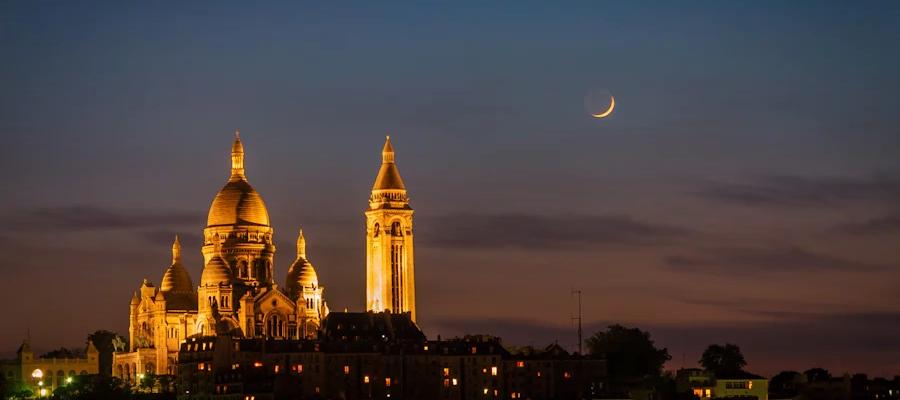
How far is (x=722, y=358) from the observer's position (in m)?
194

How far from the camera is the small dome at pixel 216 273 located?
186875 mm

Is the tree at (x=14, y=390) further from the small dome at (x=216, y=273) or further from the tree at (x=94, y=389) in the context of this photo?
the small dome at (x=216, y=273)

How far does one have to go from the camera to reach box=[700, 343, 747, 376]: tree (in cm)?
19275

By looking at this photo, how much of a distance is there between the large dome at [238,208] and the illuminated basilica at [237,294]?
86 mm

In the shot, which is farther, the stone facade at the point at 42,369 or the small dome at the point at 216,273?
the stone facade at the point at 42,369

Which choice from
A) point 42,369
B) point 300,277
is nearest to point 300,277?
point 300,277

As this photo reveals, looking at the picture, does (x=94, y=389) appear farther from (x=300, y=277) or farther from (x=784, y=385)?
(x=784, y=385)

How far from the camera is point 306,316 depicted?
189 meters

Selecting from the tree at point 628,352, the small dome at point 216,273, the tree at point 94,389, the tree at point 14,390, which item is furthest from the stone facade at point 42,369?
the tree at point 628,352

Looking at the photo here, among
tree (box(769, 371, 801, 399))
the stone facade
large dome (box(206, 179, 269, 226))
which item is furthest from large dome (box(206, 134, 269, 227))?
tree (box(769, 371, 801, 399))

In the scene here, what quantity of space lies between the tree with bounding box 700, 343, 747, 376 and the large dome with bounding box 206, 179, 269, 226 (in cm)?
3989

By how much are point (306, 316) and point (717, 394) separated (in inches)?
1507

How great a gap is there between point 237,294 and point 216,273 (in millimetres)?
2547

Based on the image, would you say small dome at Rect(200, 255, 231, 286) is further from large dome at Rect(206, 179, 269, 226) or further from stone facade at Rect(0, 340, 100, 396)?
stone facade at Rect(0, 340, 100, 396)
